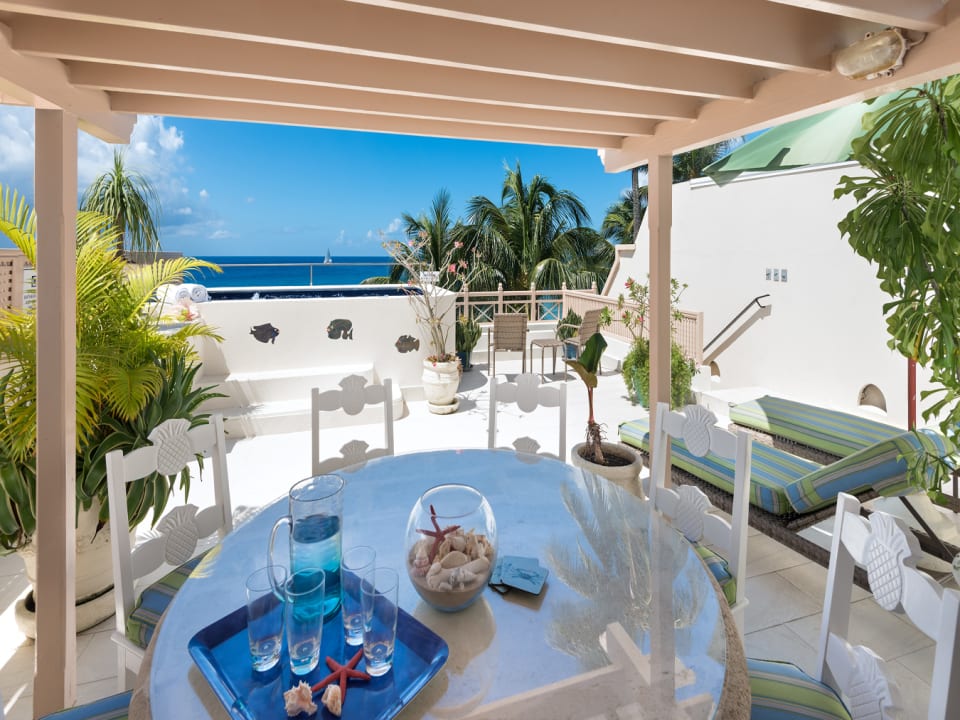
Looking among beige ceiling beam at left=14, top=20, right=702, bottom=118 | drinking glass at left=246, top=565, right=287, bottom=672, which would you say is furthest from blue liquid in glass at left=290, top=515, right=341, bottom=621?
beige ceiling beam at left=14, top=20, right=702, bottom=118

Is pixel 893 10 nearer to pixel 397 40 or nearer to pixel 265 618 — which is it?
pixel 397 40

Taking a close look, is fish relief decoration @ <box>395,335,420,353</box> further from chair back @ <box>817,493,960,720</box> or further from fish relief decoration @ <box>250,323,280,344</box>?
chair back @ <box>817,493,960,720</box>

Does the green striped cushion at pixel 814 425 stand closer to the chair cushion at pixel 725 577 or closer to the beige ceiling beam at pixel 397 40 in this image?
the chair cushion at pixel 725 577

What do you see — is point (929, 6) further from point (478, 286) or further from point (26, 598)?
point (478, 286)

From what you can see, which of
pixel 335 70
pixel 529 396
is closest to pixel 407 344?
pixel 529 396

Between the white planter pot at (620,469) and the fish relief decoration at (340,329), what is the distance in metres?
3.44

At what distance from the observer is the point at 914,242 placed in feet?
6.63

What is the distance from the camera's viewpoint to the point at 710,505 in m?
1.85

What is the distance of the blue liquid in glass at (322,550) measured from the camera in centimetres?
111

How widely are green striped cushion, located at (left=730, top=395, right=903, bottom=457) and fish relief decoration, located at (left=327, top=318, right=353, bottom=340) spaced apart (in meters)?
4.00

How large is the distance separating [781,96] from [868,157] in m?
0.42

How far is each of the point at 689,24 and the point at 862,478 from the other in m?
2.20

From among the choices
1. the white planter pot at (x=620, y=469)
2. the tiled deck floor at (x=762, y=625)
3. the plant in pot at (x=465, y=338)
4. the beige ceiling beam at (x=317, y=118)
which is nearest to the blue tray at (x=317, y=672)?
the tiled deck floor at (x=762, y=625)

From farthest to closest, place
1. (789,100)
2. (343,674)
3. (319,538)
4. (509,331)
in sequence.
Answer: (509,331) < (789,100) < (319,538) < (343,674)
